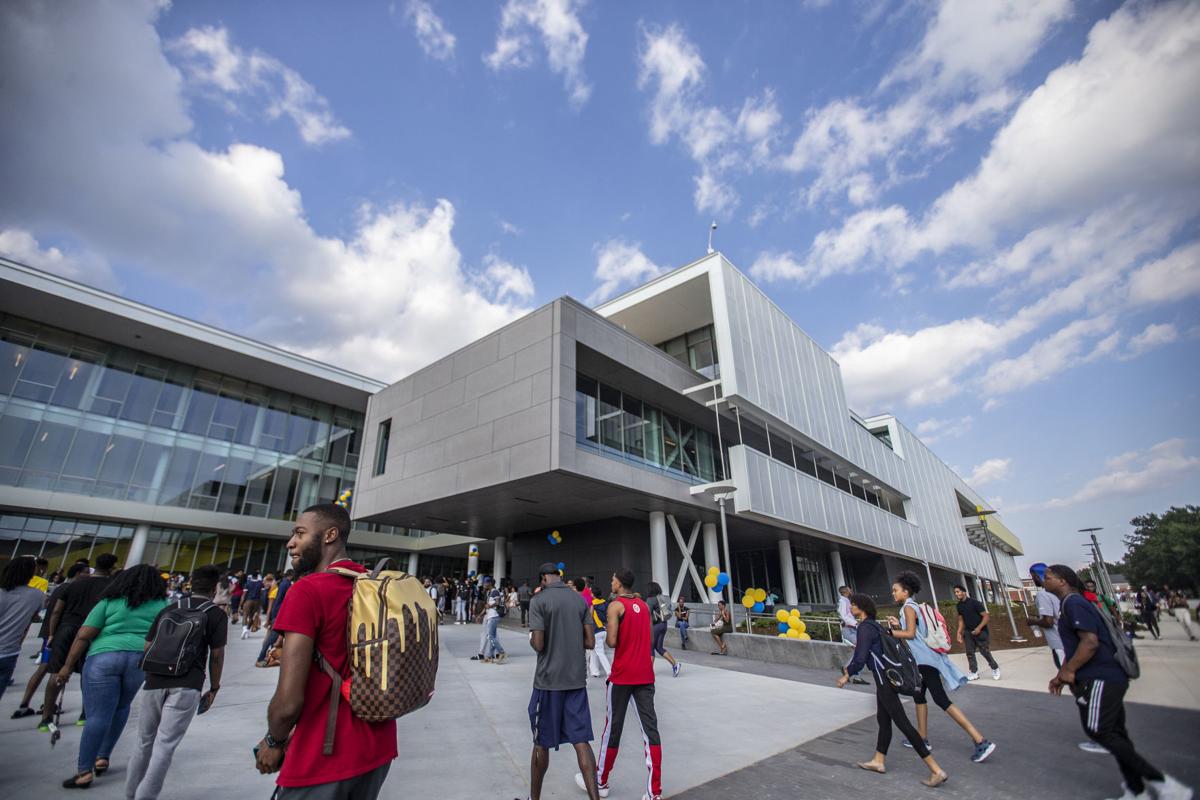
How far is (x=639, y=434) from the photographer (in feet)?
62.7

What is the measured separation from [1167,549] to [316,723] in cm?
448

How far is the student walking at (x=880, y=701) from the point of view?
4617 millimetres

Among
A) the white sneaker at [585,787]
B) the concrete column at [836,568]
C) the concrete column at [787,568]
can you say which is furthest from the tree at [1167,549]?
the concrete column at [836,568]

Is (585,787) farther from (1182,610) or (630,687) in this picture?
(1182,610)

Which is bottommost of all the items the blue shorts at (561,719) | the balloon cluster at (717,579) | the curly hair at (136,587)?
the blue shorts at (561,719)

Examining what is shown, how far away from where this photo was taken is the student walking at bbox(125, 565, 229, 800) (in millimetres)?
3600

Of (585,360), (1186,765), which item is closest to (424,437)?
(585,360)

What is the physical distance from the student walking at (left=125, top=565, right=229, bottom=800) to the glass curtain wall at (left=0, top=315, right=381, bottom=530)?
26862 mm

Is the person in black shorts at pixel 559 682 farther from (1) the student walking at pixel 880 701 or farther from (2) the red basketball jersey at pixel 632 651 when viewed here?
(1) the student walking at pixel 880 701

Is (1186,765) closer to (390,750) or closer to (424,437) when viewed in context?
(390,750)

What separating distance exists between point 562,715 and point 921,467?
4253cm

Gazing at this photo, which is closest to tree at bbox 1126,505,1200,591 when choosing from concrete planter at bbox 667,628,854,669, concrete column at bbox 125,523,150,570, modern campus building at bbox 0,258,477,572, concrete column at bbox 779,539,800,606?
concrete planter at bbox 667,628,854,669

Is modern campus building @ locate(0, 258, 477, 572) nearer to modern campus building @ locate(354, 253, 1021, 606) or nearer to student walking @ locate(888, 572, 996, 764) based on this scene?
modern campus building @ locate(354, 253, 1021, 606)

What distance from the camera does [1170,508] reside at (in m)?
2.88
